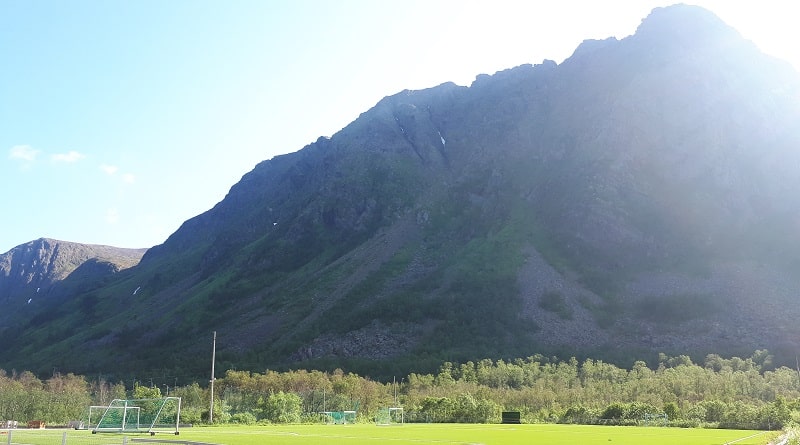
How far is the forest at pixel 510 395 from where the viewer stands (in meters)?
71.6

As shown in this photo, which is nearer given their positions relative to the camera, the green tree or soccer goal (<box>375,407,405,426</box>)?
the green tree

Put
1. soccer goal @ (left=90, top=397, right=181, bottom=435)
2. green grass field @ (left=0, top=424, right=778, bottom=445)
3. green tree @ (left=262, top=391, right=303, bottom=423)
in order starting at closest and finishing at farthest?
1. green grass field @ (left=0, top=424, right=778, bottom=445)
2. soccer goal @ (left=90, top=397, right=181, bottom=435)
3. green tree @ (left=262, top=391, right=303, bottom=423)

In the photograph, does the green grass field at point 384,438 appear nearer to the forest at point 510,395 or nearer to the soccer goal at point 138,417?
the soccer goal at point 138,417

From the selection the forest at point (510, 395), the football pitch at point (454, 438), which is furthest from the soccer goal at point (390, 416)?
the football pitch at point (454, 438)

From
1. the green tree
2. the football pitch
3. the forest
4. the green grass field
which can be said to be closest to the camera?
the green grass field

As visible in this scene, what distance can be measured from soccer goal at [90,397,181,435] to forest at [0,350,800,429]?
1219 cm

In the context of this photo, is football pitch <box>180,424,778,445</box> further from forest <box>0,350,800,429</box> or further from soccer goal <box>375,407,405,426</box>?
soccer goal <box>375,407,405,426</box>

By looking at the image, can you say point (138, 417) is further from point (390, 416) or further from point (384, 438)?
point (390, 416)

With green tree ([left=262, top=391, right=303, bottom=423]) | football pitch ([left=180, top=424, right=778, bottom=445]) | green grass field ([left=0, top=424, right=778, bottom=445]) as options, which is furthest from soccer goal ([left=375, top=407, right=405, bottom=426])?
green grass field ([left=0, top=424, right=778, bottom=445])

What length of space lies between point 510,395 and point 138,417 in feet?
212

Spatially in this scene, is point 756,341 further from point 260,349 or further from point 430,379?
point 260,349

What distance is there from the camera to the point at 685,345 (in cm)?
15425

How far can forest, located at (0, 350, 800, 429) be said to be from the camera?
7156cm

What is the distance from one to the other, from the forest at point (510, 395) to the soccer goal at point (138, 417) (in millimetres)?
12192
